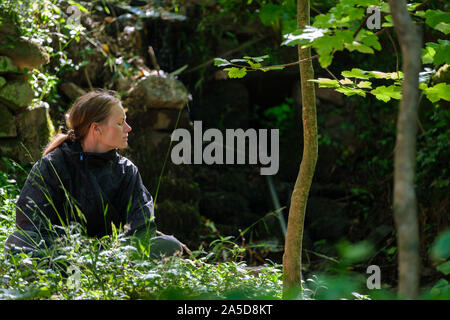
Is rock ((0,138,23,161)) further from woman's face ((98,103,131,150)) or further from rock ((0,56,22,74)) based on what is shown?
woman's face ((98,103,131,150))

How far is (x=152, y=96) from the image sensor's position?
5.55 m

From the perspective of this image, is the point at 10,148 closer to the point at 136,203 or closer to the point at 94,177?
the point at 94,177

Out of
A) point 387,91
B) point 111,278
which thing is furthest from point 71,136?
point 387,91

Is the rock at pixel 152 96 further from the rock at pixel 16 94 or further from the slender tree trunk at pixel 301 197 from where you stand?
the slender tree trunk at pixel 301 197

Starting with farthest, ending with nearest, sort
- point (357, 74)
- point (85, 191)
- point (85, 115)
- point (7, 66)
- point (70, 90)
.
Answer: point (70, 90)
point (7, 66)
point (85, 115)
point (85, 191)
point (357, 74)

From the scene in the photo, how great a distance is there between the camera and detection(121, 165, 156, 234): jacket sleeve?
112 inches

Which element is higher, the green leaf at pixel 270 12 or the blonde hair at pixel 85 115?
the green leaf at pixel 270 12

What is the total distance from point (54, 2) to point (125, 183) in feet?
9.77

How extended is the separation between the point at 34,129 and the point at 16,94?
1.23 ft

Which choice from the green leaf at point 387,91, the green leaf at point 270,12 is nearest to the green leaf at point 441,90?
the green leaf at point 387,91

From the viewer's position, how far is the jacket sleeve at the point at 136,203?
112 inches

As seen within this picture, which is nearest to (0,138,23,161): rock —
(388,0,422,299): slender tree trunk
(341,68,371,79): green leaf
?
(341,68,371,79): green leaf

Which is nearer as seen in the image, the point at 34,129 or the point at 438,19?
the point at 438,19
